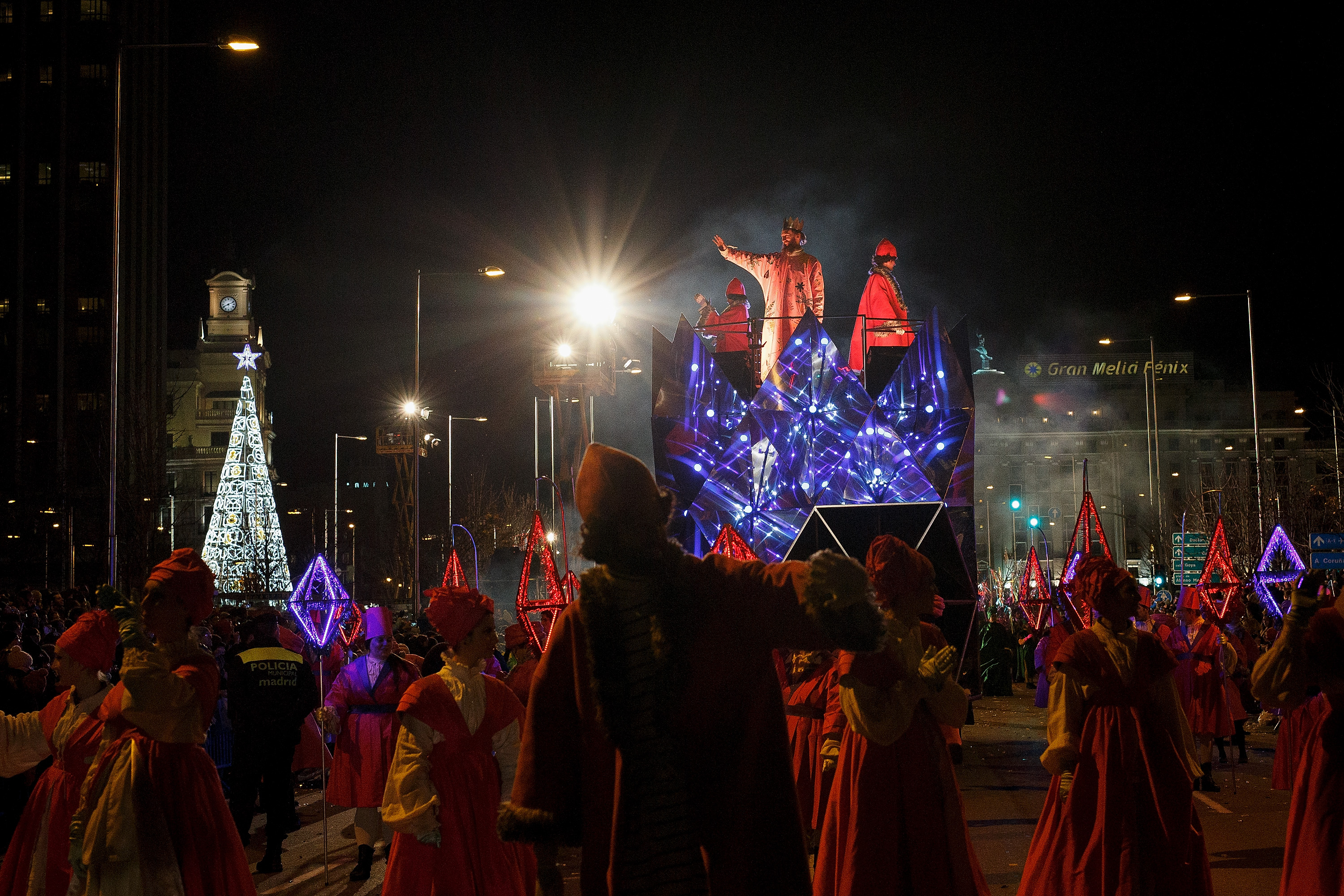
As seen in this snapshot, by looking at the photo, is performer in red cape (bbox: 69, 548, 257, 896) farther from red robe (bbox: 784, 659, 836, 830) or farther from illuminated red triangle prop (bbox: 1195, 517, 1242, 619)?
illuminated red triangle prop (bbox: 1195, 517, 1242, 619)

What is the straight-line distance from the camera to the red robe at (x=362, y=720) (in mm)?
9555

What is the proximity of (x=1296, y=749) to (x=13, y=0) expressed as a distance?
88.7 m

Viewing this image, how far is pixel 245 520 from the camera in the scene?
3650cm

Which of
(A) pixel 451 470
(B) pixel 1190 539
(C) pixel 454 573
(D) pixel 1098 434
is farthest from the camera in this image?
(D) pixel 1098 434

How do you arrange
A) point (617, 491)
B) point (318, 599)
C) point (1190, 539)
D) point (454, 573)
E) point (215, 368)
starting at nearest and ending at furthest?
point (617, 491) < point (318, 599) < point (454, 573) < point (1190, 539) < point (215, 368)

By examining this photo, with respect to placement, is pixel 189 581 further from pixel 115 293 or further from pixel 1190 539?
pixel 1190 539

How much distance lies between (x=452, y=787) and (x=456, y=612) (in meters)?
0.92

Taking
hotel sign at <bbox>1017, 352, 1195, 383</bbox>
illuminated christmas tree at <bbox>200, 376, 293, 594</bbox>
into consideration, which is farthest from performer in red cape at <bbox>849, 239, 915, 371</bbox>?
hotel sign at <bbox>1017, 352, 1195, 383</bbox>

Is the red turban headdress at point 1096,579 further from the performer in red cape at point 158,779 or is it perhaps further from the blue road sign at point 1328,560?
the blue road sign at point 1328,560

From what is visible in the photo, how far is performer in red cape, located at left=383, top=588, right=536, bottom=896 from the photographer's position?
5934 mm

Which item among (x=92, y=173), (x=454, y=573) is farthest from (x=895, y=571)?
(x=92, y=173)

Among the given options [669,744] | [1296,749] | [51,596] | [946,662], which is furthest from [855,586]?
[51,596]

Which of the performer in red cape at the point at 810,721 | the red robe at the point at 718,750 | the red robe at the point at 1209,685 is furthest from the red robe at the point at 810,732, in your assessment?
the red robe at the point at 1209,685

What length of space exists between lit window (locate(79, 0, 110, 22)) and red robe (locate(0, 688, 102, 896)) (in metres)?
86.1
